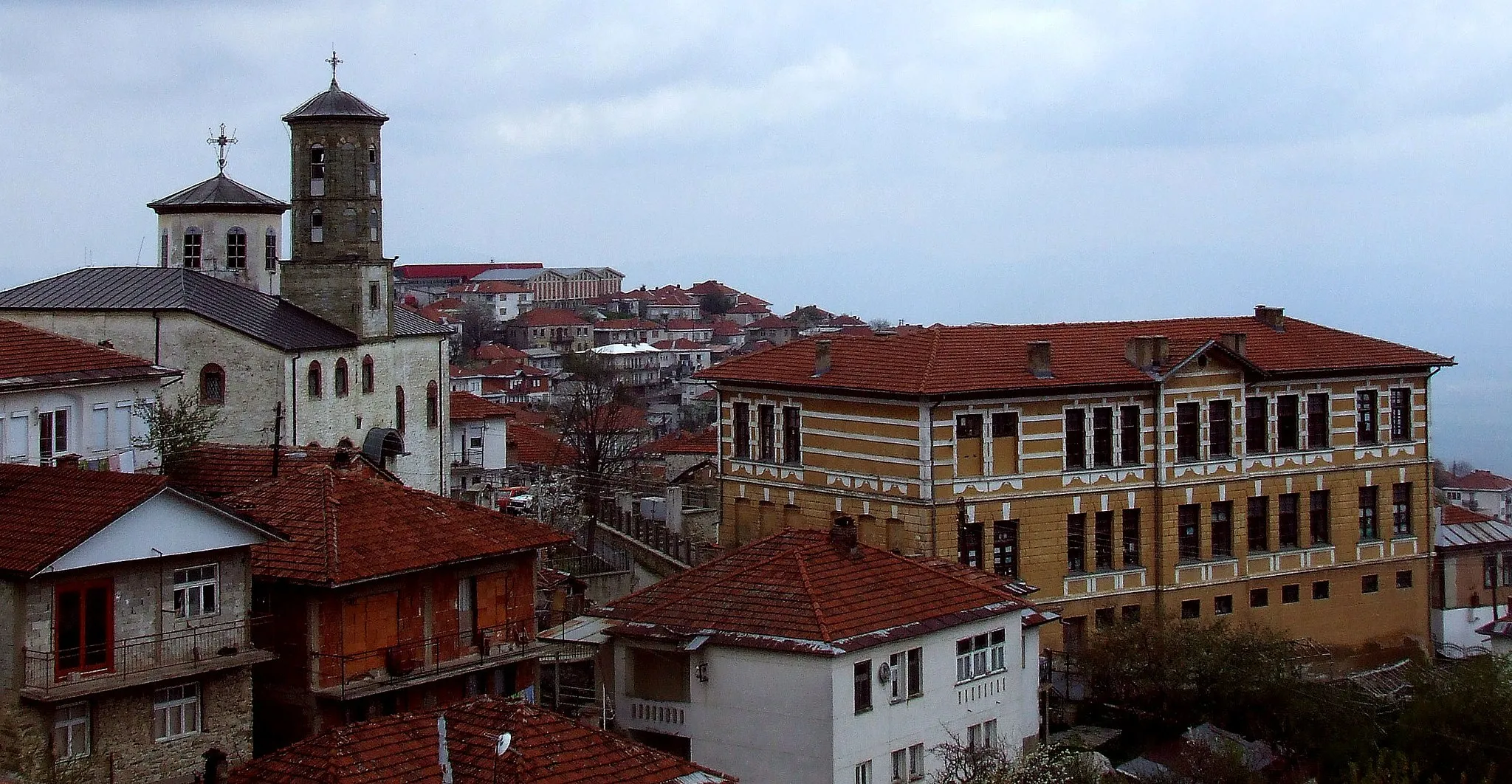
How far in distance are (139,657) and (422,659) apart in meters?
5.38

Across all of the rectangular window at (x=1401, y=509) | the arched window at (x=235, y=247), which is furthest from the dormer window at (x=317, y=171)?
the rectangular window at (x=1401, y=509)

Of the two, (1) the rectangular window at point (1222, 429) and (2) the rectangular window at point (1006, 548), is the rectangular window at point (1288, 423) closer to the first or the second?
(1) the rectangular window at point (1222, 429)

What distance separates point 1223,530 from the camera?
151ft

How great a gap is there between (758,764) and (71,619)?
33.9 feet

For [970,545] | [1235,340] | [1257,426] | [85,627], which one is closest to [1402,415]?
[1257,426]

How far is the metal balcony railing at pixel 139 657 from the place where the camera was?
26328 mm

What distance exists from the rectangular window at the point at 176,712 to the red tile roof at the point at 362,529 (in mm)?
2565

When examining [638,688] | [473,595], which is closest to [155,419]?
[473,595]

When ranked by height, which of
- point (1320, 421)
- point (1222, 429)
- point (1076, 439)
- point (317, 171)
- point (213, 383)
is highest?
point (317, 171)

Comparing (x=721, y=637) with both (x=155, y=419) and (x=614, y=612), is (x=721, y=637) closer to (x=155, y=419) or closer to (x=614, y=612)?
(x=614, y=612)

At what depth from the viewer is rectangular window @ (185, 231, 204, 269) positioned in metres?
67.4

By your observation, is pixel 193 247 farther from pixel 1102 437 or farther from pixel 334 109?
pixel 1102 437

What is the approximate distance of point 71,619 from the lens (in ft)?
88.5

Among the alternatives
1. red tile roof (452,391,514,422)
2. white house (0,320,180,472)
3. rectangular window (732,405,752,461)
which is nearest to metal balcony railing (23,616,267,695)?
white house (0,320,180,472)
